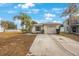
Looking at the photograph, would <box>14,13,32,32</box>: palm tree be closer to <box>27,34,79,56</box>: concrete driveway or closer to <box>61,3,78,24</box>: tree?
<box>27,34,79,56</box>: concrete driveway

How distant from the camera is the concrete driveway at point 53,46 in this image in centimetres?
294

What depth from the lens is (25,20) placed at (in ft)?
10.1

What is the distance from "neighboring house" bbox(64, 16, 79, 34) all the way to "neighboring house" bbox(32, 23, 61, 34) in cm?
12

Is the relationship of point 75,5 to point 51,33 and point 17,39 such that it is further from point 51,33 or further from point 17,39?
point 17,39

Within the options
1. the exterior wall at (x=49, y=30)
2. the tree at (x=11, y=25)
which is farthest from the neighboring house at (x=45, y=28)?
the tree at (x=11, y=25)

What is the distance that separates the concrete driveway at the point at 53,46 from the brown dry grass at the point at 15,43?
0.08m

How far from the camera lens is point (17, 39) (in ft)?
10.0

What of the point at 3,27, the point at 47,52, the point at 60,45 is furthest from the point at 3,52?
the point at 60,45

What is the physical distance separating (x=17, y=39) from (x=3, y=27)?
246mm

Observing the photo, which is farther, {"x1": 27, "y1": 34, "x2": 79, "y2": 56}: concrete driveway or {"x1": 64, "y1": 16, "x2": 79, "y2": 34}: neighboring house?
{"x1": 64, "y1": 16, "x2": 79, "y2": 34}: neighboring house

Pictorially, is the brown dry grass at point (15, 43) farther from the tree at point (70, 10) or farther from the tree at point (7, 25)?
the tree at point (70, 10)

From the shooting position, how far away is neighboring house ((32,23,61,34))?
3.09m

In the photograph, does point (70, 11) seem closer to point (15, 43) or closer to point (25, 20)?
point (25, 20)

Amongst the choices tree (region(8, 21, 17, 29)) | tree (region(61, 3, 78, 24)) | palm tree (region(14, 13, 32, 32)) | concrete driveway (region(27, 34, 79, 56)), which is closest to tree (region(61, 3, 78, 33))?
tree (region(61, 3, 78, 24))
